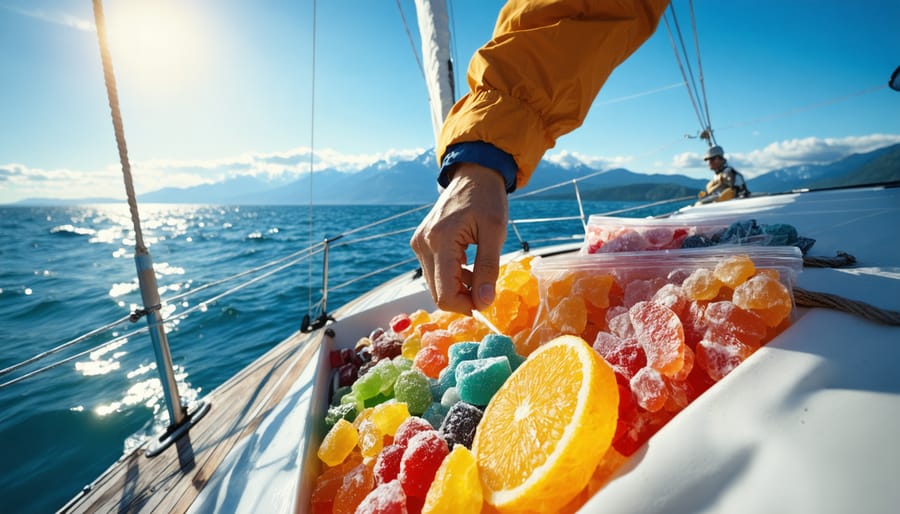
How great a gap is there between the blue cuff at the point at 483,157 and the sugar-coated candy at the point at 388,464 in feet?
1.82

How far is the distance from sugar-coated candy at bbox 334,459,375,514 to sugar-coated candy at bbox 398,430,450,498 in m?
0.10

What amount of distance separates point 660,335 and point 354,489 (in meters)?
0.59

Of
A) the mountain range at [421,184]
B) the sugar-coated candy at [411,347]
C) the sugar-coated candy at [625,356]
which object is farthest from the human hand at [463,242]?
the mountain range at [421,184]

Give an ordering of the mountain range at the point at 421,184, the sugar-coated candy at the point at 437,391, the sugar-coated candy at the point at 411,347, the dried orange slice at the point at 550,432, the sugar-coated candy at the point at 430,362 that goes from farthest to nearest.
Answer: the mountain range at the point at 421,184
the sugar-coated candy at the point at 411,347
the sugar-coated candy at the point at 430,362
the sugar-coated candy at the point at 437,391
the dried orange slice at the point at 550,432

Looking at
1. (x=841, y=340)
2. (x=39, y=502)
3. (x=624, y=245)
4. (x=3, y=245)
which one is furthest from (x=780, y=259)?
(x=3, y=245)

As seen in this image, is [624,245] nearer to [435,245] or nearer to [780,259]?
[780,259]

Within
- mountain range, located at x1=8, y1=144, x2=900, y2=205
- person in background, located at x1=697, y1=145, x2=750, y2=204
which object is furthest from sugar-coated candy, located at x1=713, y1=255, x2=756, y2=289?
mountain range, located at x1=8, y1=144, x2=900, y2=205

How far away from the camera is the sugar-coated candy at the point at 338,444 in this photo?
735mm

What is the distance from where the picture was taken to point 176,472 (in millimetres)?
961

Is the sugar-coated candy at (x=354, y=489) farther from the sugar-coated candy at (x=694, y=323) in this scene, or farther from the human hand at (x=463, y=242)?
the sugar-coated candy at (x=694, y=323)

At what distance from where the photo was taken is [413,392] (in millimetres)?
855

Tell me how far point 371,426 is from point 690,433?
0.57m

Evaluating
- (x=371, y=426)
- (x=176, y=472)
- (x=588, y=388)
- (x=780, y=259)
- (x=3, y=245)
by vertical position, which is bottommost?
(x=3, y=245)

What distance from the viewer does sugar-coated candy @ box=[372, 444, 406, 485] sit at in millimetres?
652
